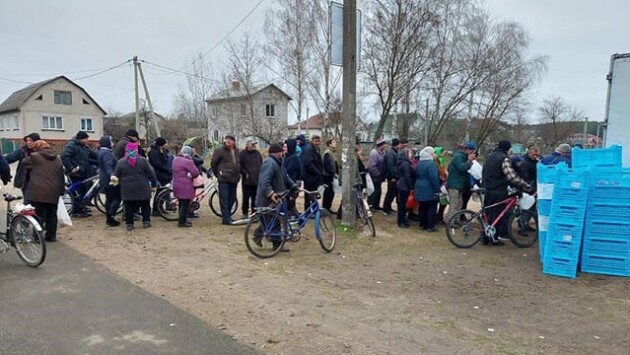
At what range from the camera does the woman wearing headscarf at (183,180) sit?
856 cm

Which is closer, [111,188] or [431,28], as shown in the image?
[111,188]

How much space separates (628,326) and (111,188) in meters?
8.39

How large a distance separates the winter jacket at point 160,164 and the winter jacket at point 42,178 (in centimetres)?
258

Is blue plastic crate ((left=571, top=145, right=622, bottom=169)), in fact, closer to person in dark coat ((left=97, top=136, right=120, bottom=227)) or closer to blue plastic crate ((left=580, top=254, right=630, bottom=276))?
blue plastic crate ((left=580, top=254, right=630, bottom=276))

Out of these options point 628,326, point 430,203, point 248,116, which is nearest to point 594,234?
point 628,326

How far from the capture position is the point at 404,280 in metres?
5.73

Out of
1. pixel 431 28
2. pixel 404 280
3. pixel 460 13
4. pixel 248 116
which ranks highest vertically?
pixel 460 13

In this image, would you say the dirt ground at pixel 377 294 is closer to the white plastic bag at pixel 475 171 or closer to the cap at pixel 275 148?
the cap at pixel 275 148

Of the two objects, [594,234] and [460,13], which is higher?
[460,13]

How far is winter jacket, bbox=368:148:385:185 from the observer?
10.2 meters

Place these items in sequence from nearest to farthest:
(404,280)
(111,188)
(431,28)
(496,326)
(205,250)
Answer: (496,326), (404,280), (205,250), (111,188), (431,28)

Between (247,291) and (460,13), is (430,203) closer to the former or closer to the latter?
(247,291)

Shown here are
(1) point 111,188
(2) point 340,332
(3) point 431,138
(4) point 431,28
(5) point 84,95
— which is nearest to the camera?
(2) point 340,332

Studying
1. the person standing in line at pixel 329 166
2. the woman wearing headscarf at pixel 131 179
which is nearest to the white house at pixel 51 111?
the woman wearing headscarf at pixel 131 179
